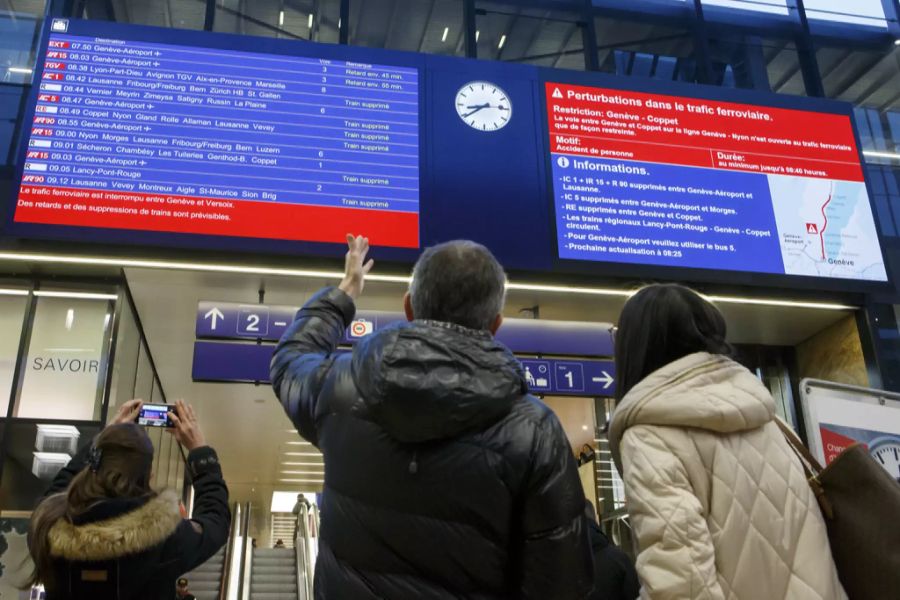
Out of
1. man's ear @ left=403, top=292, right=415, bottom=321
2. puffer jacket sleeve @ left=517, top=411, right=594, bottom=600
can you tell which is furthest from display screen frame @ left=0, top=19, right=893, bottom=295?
puffer jacket sleeve @ left=517, top=411, right=594, bottom=600

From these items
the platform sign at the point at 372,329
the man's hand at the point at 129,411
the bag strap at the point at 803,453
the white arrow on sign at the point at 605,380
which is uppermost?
the platform sign at the point at 372,329

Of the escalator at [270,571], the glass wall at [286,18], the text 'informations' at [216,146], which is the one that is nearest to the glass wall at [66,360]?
the text 'informations' at [216,146]

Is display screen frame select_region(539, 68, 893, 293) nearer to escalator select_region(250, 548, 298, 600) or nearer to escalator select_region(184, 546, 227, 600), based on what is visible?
escalator select_region(250, 548, 298, 600)

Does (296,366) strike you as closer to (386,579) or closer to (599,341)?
(386,579)

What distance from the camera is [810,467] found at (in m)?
1.79

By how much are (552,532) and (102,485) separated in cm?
126

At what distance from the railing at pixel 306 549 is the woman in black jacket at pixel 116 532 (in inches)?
248

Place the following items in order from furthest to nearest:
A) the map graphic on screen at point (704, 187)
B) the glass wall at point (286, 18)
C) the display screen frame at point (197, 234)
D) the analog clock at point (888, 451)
Result: the glass wall at point (286, 18)
the map graphic on screen at point (704, 187)
the display screen frame at point (197, 234)
the analog clock at point (888, 451)

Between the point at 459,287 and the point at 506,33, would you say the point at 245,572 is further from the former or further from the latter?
the point at 459,287

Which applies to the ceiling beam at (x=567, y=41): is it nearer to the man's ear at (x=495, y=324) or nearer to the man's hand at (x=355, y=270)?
the man's hand at (x=355, y=270)

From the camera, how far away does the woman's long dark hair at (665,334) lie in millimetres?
1827

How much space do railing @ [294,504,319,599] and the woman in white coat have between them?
22.8ft

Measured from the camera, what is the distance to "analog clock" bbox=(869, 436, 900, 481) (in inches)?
125

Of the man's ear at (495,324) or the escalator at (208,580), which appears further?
the escalator at (208,580)
